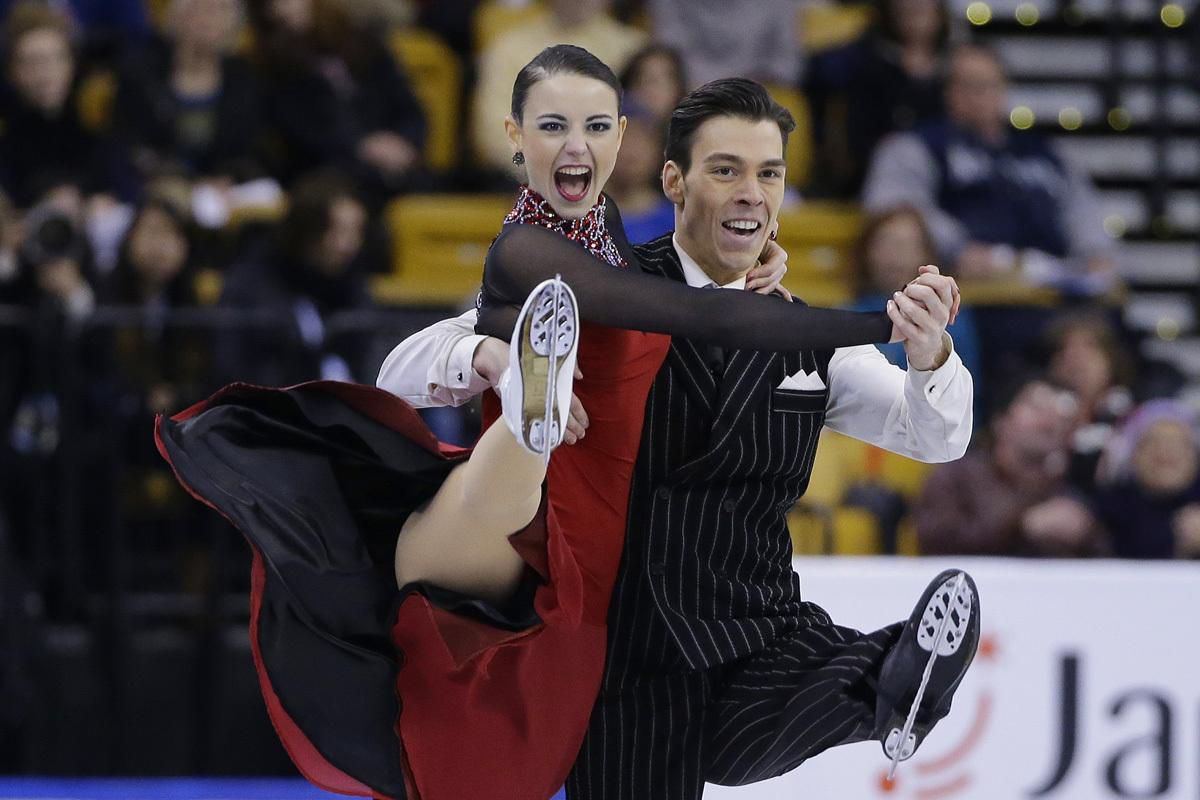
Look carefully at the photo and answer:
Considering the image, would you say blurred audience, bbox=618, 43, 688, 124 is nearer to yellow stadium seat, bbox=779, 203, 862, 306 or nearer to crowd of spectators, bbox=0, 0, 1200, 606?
crowd of spectators, bbox=0, 0, 1200, 606

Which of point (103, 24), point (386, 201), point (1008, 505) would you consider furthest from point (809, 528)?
point (103, 24)

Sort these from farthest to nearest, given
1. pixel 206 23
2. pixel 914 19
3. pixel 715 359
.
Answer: pixel 914 19
pixel 206 23
pixel 715 359

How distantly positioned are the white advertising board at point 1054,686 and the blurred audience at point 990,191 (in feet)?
6.93

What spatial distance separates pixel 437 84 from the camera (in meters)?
7.95

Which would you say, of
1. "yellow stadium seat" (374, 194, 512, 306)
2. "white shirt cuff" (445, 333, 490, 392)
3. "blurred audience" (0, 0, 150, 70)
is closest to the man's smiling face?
"white shirt cuff" (445, 333, 490, 392)

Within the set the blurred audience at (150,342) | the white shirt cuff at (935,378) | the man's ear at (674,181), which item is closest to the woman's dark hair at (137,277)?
the blurred audience at (150,342)

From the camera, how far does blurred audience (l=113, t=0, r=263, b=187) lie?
279 inches

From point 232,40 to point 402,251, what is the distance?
101cm

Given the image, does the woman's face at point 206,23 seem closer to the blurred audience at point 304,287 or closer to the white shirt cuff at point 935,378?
the blurred audience at point 304,287

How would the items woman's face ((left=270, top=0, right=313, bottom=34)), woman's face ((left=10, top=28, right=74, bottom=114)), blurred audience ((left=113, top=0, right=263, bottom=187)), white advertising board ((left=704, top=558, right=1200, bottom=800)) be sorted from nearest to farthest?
1. white advertising board ((left=704, top=558, right=1200, bottom=800))
2. woman's face ((left=10, top=28, right=74, bottom=114))
3. blurred audience ((left=113, top=0, right=263, bottom=187))
4. woman's face ((left=270, top=0, right=313, bottom=34))

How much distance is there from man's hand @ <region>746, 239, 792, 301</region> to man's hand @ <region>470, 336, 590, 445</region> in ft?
1.34

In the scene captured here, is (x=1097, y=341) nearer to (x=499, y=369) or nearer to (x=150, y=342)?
(x=150, y=342)

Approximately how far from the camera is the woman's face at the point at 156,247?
6398 mm

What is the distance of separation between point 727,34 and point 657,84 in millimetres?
830
